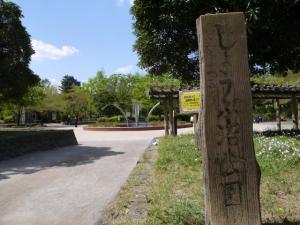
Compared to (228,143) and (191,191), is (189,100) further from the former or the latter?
(228,143)

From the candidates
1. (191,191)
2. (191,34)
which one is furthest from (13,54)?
(191,191)

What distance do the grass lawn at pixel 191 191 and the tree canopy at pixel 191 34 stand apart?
9.44 feet

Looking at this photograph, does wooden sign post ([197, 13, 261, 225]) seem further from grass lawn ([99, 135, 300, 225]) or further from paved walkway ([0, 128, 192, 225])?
paved walkway ([0, 128, 192, 225])

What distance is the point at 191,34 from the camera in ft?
40.3

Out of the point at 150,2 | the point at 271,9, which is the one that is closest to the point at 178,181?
the point at 271,9

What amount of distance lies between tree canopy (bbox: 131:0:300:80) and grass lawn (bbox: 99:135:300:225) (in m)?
2.88

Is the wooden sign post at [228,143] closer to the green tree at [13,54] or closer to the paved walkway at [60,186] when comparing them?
the paved walkway at [60,186]

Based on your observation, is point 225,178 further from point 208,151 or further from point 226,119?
point 226,119

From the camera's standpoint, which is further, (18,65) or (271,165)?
(18,65)

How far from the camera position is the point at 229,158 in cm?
406

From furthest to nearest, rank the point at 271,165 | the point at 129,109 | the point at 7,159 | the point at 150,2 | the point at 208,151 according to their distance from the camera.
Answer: the point at 129,109
the point at 7,159
the point at 150,2
the point at 271,165
the point at 208,151

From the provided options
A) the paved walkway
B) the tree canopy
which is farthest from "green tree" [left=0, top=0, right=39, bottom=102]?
the tree canopy

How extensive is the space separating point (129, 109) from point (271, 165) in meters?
45.0

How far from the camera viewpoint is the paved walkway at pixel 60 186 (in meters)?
6.36
